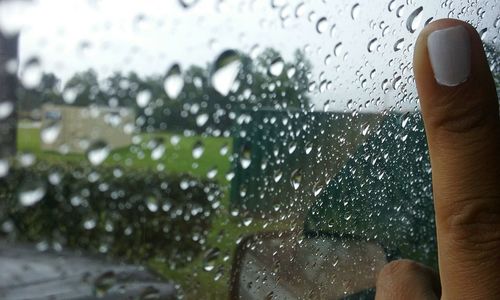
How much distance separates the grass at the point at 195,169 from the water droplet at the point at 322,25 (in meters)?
0.24

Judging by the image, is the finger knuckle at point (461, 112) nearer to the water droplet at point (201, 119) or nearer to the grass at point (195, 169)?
the grass at point (195, 169)

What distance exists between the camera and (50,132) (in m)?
0.49

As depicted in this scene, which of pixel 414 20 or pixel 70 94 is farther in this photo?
pixel 414 20

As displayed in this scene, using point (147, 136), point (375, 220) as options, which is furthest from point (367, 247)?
point (147, 136)

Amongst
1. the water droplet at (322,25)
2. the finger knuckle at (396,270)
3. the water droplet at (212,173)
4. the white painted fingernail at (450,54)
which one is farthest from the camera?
the finger knuckle at (396,270)

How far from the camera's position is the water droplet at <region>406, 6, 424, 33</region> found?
1.08m

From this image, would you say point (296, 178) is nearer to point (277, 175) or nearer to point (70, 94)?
point (277, 175)

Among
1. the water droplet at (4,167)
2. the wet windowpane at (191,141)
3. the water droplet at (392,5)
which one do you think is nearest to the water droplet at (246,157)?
the wet windowpane at (191,141)

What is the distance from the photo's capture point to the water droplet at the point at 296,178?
0.87 meters

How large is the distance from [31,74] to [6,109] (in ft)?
0.11

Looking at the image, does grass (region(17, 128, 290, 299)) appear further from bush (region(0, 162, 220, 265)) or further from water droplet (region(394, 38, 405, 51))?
water droplet (region(394, 38, 405, 51))

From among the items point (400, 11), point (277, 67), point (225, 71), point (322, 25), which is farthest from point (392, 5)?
point (225, 71)

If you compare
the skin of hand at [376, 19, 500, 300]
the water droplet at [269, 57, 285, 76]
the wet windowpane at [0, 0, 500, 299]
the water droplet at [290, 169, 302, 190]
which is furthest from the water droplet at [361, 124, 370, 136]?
the water droplet at [269, 57, 285, 76]

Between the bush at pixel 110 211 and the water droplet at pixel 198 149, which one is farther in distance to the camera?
the water droplet at pixel 198 149
